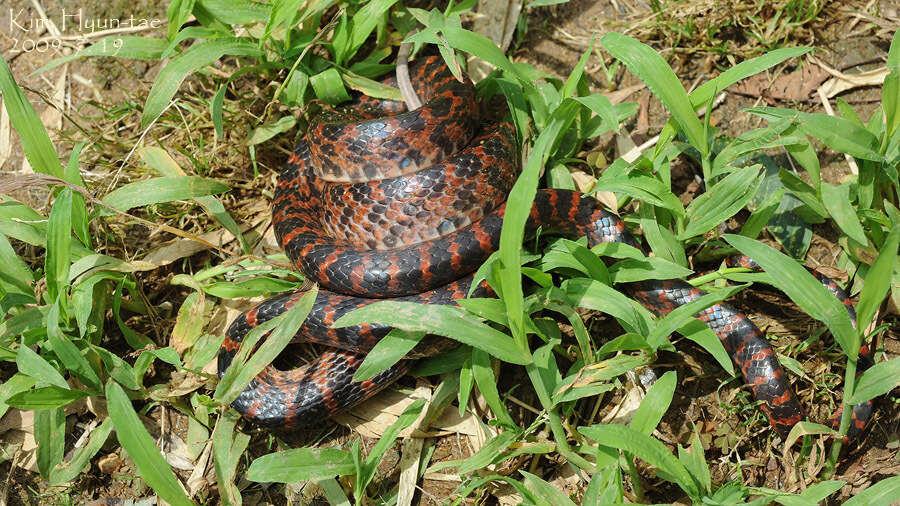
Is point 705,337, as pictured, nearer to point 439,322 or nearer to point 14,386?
point 439,322

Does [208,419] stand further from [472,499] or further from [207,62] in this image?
[207,62]

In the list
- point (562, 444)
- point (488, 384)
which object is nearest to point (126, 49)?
point (488, 384)

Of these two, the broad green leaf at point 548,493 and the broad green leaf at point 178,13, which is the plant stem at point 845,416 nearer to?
the broad green leaf at point 548,493

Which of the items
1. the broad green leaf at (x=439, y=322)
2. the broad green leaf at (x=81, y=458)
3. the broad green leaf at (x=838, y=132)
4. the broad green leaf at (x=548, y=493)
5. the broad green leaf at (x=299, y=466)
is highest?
the broad green leaf at (x=838, y=132)

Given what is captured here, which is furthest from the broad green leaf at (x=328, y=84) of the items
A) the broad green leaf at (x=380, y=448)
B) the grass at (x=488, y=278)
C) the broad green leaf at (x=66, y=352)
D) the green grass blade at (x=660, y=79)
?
the broad green leaf at (x=380, y=448)

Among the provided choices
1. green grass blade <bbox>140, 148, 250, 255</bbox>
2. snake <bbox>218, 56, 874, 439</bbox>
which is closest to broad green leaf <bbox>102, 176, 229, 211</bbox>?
green grass blade <bbox>140, 148, 250, 255</bbox>

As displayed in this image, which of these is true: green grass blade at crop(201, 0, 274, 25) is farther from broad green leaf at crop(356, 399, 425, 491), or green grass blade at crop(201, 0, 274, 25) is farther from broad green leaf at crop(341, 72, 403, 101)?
broad green leaf at crop(356, 399, 425, 491)

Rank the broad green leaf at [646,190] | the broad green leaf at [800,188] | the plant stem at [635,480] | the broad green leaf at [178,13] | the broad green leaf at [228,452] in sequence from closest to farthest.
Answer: the plant stem at [635,480] → the broad green leaf at [228,452] → the broad green leaf at [646,190] → the broad green leaf at [800,188] → the broad green leaf at [178,13]
